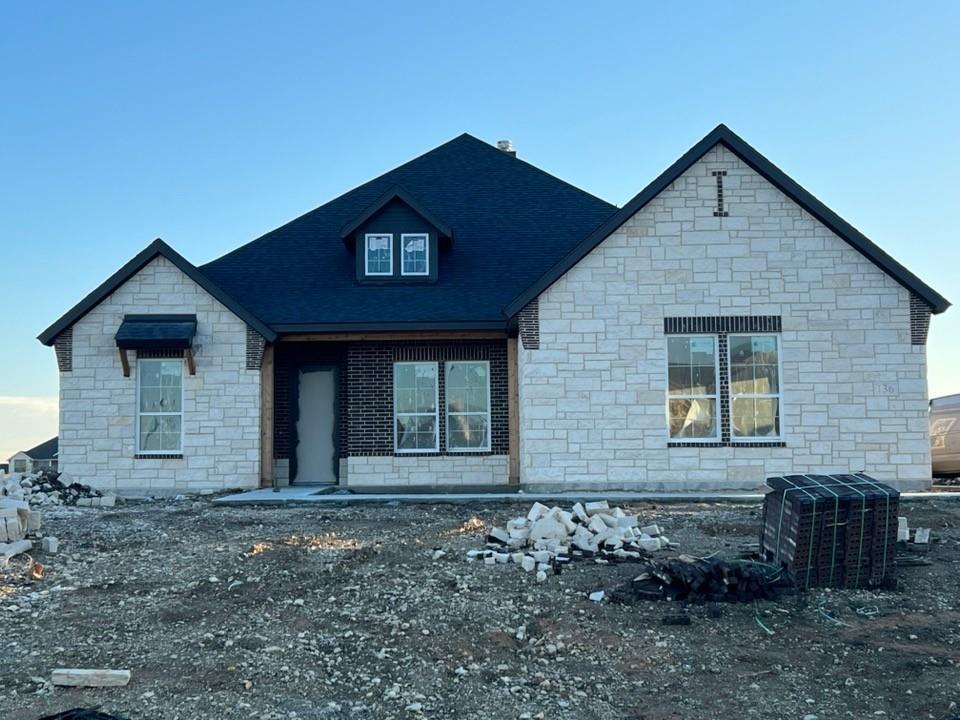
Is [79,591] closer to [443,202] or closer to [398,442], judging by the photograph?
[398,442]

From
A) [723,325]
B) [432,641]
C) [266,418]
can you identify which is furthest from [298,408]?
[432,641]

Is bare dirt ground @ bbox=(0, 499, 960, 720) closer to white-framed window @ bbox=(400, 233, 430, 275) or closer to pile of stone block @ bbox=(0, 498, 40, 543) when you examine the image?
pile of stone block @ bbox=(0, 498, 40, 543)

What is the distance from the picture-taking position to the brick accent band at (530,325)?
47.1 feet

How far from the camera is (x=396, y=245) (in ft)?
55.6

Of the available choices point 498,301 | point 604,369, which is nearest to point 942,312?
point 604,369

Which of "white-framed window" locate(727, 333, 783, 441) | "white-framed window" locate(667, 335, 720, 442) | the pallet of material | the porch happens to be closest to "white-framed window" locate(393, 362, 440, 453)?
the porch

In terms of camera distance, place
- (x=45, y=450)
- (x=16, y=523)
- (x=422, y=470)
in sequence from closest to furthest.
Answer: (x=16, y=523) < (x=422, y=470) < (x=45, y=450)

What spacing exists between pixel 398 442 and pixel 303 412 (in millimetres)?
2087

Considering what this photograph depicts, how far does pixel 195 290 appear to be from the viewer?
1557 centimetres

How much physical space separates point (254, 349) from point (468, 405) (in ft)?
13.1

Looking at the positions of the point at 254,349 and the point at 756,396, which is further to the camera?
the point at 254,349

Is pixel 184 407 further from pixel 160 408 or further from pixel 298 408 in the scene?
pixel 298 408

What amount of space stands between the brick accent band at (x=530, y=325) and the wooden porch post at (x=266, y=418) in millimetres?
4701

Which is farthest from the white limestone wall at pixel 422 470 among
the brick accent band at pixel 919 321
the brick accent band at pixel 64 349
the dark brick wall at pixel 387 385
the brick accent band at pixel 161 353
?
the brick accent band at pixel 919 321
